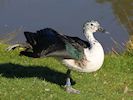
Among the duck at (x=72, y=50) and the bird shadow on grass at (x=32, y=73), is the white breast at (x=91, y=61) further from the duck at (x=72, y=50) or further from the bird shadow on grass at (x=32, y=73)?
the bird shadow on grass at (x=32, y=73)

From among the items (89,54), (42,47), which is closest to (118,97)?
(89,54)

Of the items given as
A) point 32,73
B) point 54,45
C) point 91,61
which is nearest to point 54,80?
point 32,73

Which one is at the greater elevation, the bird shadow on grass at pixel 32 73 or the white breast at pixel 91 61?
the bird shadow on grass at pixel 32 73

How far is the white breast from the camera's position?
920 cm

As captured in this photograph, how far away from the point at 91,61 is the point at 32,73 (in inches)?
86.0

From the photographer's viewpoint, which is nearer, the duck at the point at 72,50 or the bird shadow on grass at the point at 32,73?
the duck at the point at 72,50

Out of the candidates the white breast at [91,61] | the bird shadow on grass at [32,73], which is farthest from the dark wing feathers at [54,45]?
the bird shadow on grass at [32,73]

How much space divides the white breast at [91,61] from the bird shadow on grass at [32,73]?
3.16 feet

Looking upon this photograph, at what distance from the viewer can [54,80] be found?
10.5 meters

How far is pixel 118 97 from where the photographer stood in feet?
31.9

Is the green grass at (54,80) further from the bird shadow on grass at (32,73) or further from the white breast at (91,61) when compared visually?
the white breast at (91,61)

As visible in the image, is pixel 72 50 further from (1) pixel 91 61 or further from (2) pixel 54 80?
(2) pixel 54 80

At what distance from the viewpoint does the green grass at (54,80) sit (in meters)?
9.27

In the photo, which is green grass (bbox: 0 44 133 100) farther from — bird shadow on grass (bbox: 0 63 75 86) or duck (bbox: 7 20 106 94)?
duck (bbox: 7 20 106 94)
